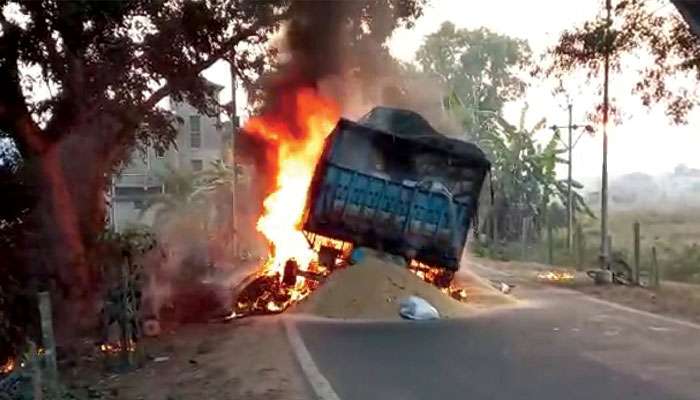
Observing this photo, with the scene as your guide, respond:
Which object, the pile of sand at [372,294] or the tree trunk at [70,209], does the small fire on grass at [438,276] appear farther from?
the tree trunk at [70,209]

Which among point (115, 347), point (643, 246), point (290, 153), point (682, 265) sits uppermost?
point (290, 153)

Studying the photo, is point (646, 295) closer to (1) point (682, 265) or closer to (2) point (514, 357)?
(2) point (514, 357)

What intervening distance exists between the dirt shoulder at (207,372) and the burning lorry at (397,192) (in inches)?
136

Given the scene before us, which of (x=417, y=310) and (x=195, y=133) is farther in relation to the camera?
(x=195, y=133)

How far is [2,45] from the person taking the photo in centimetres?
1248

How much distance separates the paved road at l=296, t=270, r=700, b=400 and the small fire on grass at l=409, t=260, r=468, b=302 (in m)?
1.94

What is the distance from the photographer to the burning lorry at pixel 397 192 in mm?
16938

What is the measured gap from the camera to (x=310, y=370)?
1010 centimetres

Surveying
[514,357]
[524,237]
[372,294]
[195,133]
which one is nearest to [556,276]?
[372,294]

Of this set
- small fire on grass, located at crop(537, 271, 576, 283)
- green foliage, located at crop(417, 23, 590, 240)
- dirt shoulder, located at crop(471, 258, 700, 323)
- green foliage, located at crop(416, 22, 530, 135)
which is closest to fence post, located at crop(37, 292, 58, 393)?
dirt shoulder, located at crop(471, 258, 700, 323)

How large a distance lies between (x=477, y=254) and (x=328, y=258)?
21959 mm

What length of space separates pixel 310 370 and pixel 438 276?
8.16 meters

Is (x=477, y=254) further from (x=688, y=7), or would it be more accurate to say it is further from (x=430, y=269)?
(x=688, y=7)

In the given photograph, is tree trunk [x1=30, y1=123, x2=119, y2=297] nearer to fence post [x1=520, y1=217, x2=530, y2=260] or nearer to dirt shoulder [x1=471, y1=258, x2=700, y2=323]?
dirt shoulder [x1=471, y1=258, x2=700, y2=323]
